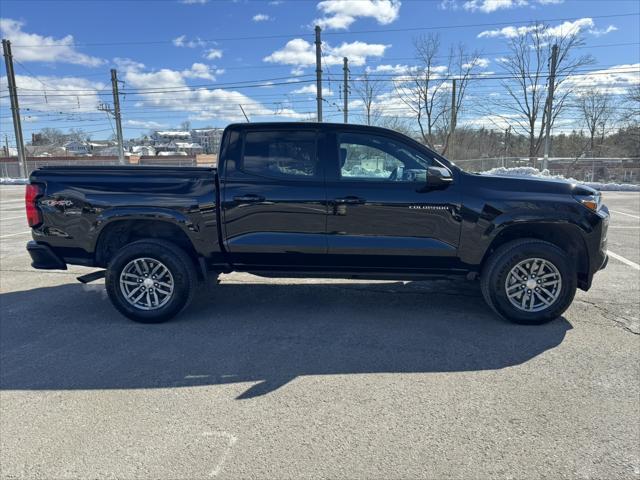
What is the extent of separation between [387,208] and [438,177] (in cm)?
56

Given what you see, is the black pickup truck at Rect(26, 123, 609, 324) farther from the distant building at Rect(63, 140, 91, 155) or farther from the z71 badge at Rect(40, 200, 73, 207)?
the distant building at Rect(63, 140, 91, 155)

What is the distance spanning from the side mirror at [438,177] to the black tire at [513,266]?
91 centimetres

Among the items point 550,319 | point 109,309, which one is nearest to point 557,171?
point 550,319

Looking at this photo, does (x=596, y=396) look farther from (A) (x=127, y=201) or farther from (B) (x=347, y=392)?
(A) (x=127, y=201)

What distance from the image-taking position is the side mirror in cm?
403

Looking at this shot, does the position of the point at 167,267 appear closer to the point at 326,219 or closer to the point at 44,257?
Answer: the point at 44,257

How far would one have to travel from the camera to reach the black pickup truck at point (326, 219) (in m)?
4.24

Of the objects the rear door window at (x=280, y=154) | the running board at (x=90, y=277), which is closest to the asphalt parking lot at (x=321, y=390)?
the running board at (x=90, y=277)

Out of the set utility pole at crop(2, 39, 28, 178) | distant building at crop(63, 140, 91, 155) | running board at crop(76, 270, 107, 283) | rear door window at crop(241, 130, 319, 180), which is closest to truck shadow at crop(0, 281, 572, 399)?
running board at crop(76, 270, 107, 283)

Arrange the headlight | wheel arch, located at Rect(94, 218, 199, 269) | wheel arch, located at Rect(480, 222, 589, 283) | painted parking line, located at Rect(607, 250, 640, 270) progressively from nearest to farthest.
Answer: the headlight → wheel arch, located at Rect(480, 222, 589, 283) → wheel arch, located at Rect(94, 218, 199, 269) → painted parking line, located at Rect(607, 250, 640, 270)

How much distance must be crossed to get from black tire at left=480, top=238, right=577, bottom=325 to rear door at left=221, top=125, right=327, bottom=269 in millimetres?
1695

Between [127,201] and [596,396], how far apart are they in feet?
14.2

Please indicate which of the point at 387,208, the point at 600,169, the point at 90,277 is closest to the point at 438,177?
the point at 387,208

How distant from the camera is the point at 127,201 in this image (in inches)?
173
